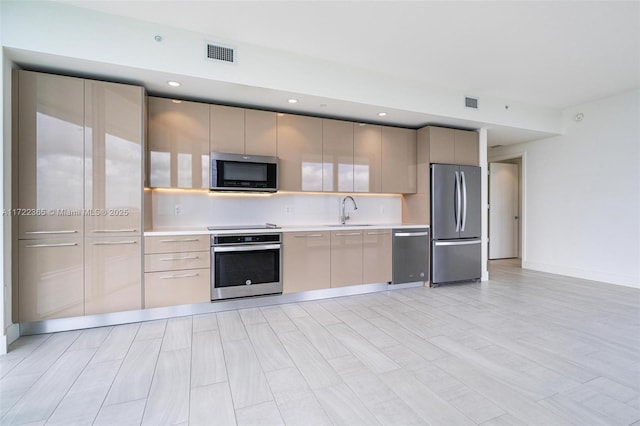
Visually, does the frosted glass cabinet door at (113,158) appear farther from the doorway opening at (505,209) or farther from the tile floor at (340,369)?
the doorway opening at (505,209)

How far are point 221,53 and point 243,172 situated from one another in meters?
1.26

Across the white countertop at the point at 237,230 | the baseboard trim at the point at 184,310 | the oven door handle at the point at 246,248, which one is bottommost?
the baseboard trim at the point at 184,310

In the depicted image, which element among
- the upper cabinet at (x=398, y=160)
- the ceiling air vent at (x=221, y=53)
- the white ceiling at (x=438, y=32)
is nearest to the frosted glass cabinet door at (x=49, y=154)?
the white ceiling at (x=438, y=32)

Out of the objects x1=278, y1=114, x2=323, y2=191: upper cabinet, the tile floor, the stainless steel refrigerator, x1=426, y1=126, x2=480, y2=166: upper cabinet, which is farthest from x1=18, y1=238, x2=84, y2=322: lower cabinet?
x1=426, y1=126, x2=480, y2=166: upper cabinet

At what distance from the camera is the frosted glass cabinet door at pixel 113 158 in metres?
2.82

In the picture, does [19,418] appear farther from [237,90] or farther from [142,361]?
[237,90]

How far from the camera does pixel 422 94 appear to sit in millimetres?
3945

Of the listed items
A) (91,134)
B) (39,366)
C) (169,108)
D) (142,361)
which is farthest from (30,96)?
(142,361)

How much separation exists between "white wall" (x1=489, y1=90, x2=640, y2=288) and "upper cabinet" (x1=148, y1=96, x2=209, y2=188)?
5787 mm

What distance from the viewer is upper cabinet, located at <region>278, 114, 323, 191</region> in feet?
12.6

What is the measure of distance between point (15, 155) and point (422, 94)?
14.2ft

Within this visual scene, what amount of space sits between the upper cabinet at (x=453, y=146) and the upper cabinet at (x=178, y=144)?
3143mm

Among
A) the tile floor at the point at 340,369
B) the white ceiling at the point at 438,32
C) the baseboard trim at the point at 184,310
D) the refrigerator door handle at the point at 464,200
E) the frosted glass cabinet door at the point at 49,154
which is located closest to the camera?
the tile floor at the point at 340,369

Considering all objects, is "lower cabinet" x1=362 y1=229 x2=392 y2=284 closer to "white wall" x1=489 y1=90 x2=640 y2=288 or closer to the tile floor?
the tile floor
